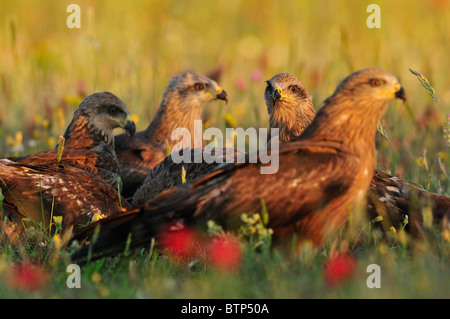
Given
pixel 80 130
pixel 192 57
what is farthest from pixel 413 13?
pixel 80 130

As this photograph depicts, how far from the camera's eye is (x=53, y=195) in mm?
5422

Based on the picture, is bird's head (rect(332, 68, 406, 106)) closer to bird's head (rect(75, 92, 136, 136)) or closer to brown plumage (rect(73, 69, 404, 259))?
brown plumage (rect(73, 69, 404, 259))

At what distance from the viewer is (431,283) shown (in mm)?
3799

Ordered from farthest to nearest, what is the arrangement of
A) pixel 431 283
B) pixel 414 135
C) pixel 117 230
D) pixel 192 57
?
pixel 192 57
pixel 414 135
pixel 117 230
pixel 431 283

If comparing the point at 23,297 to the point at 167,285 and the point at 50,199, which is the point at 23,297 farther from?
the point at 50,199

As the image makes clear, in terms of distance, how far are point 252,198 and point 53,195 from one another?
1.79 meters

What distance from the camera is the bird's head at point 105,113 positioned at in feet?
24.6

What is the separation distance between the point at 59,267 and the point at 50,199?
4.10 feet

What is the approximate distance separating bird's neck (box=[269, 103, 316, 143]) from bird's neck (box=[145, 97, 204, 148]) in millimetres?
1838

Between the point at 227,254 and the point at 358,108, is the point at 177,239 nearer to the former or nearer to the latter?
the point at 227,254

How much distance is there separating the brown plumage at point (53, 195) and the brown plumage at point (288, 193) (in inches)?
40.4

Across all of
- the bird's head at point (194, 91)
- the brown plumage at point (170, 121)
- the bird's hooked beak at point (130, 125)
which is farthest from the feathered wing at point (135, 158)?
the bird's head at point (194, 91)

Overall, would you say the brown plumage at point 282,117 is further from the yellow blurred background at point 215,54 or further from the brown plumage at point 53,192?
the yellow blurred background at point 215,54

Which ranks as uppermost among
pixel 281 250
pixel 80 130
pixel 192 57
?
pixel 192 57
